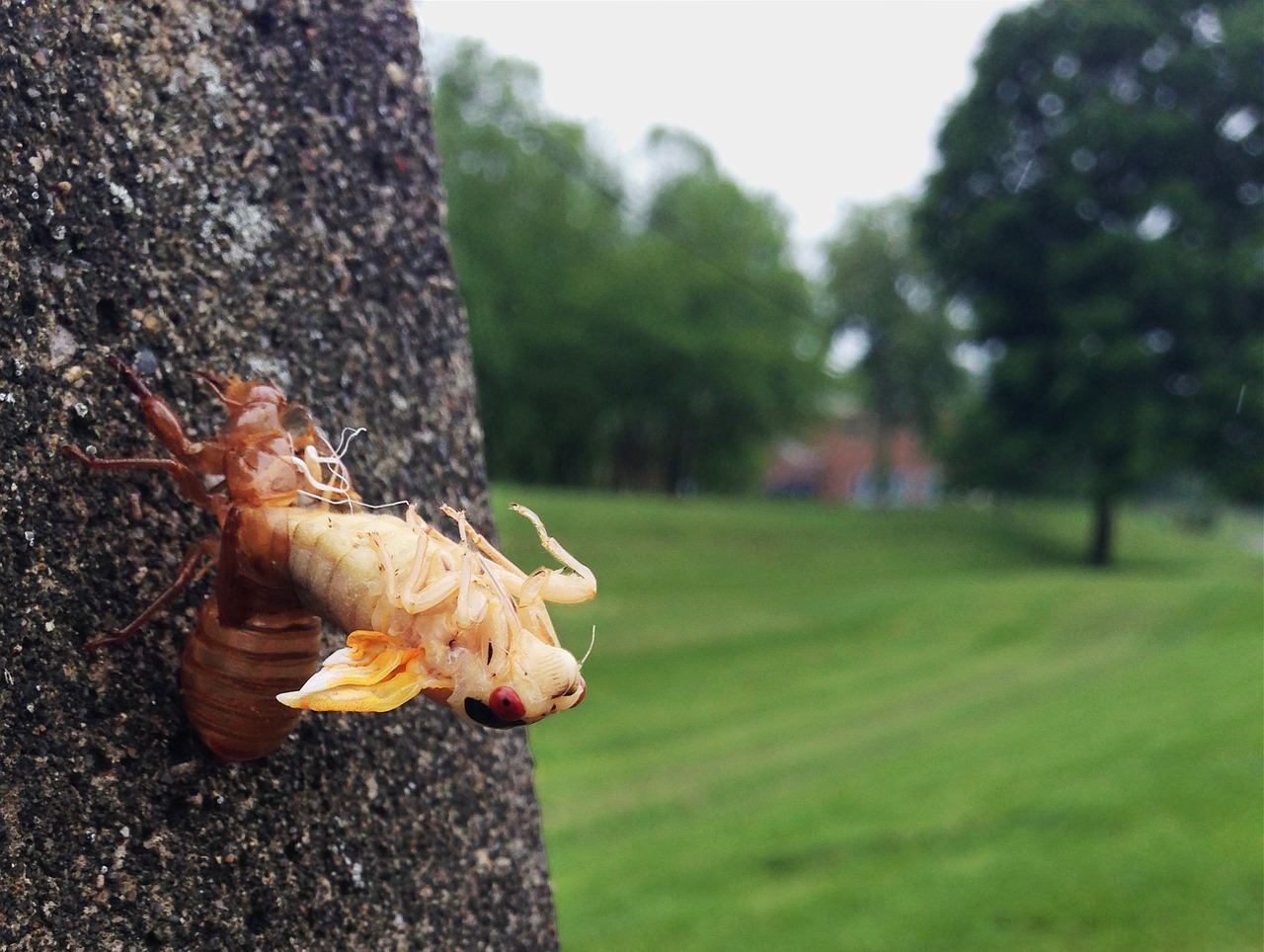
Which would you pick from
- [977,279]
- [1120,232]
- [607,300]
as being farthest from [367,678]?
[607,300]

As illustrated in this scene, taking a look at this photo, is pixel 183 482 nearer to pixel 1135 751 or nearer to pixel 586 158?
pixel 1135 751

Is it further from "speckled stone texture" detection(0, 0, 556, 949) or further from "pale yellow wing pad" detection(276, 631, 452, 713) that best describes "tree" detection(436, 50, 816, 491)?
"pale yellow wing pad" detection(276, 631, 452, 713)

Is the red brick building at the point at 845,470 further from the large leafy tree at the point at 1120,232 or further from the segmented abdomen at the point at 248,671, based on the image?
the segmented abdomen at the point at 248,671

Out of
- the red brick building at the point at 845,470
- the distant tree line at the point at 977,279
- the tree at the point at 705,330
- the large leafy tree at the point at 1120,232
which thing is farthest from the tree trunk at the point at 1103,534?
the red brick building at the point at 845,470

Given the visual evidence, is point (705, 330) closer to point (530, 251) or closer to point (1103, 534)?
point (530, 251)

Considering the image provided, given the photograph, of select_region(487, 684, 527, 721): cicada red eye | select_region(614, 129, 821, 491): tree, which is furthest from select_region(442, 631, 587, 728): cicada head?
select_region(614, 129, 821, 491): tree
